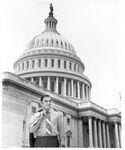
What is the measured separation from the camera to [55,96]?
38.2 meters

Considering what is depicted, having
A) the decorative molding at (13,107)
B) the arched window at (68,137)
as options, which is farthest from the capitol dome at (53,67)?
the decorative molding at (13,107)

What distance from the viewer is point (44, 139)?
13.6ft

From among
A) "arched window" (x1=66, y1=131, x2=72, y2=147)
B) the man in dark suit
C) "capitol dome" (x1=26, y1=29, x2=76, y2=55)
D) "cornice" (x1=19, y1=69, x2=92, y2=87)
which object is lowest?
"arched window" (x1=66, y1=131, x2=72, y2=147)

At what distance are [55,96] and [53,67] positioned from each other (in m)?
15.2

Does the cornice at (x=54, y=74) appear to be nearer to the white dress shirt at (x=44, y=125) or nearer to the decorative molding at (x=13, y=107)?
the decorative molding at (x=13, y=107)

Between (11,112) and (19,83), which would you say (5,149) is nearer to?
(11,112)

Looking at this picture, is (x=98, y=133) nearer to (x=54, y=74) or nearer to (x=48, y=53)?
(x=54, y=74)

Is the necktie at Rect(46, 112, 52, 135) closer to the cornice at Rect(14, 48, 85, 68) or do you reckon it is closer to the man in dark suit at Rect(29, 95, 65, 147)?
the man in dark suit at Rect(29, 95, 65, 147)

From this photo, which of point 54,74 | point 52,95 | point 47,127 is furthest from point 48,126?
point 54,74

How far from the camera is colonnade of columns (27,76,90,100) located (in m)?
49.5

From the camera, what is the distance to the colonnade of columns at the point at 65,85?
49456mm

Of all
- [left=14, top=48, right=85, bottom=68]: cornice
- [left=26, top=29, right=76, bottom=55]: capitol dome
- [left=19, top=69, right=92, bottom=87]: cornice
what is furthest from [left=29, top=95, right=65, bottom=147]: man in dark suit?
[left=26, top=29, right=76, bottom=55]: capitol dome

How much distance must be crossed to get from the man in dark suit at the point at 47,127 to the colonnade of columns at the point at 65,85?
1731 inches

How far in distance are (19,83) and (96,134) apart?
18.5 metres
